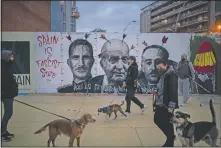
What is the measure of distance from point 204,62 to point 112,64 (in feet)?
8.29

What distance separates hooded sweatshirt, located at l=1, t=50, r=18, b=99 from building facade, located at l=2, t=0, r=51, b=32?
0.97 m

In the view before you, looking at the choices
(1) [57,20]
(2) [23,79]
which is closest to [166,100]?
(2) [23,79]

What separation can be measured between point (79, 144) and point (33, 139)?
0.72 metres

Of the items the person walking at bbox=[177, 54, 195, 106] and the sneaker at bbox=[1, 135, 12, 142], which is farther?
the person walking at bbox=[177, 54, 195, 106]

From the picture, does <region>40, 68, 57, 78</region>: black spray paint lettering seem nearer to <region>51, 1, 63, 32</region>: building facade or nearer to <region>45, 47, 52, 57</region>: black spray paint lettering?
<region>45, 47, 52, 57</region>: black spray paint lettering

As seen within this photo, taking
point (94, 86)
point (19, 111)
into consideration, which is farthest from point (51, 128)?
point (94, 86)

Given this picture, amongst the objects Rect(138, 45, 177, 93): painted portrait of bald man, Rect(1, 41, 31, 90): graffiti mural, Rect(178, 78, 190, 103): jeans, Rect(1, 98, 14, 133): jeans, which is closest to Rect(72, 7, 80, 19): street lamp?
Rect(1, 41, 31, 90): graffiti mural

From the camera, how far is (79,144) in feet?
14.8

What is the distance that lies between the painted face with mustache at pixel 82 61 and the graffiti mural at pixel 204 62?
9.27 feet

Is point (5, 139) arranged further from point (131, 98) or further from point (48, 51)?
point (48, 51)

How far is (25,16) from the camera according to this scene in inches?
319

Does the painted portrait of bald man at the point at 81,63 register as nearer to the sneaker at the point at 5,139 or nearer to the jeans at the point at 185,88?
the jeans at the point at 185,88

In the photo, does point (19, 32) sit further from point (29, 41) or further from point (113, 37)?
point (113, 37)

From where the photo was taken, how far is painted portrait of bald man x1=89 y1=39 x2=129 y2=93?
27.5 ft
